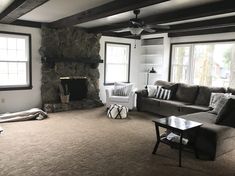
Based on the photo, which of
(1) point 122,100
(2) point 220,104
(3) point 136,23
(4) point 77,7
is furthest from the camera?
(1) point 122,100

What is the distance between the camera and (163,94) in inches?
242

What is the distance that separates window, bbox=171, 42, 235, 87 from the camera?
600 centimetres

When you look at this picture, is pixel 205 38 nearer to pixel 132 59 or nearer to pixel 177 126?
pixel 132 59

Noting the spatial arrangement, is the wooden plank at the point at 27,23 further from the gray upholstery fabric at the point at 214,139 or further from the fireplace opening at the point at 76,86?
the gray upholstery fabric at the point at 214,139

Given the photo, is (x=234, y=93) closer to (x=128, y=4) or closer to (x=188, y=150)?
(x=188, y=150)

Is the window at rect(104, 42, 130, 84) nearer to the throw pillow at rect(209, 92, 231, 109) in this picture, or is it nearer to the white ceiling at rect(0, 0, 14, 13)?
the throw pillow at rect(209, 92, 231, 109)

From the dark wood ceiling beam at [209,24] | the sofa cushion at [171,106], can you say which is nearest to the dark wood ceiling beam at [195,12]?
the dark wood ceiling beam at [209,24]

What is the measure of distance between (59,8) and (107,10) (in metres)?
1.19

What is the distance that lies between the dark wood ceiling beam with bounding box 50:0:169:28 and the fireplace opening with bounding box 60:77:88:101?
1.90 meters

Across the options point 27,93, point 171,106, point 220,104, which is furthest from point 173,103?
point 27,93

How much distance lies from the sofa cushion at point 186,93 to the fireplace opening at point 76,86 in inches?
114

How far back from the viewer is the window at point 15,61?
5.61 meters

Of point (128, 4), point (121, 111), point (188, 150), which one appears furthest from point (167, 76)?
point (128, 4)

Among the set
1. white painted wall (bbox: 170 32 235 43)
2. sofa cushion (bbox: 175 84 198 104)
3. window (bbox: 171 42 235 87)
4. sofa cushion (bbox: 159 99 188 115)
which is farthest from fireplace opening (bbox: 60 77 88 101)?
white painted wall (bbox: 170 32 235 43)
